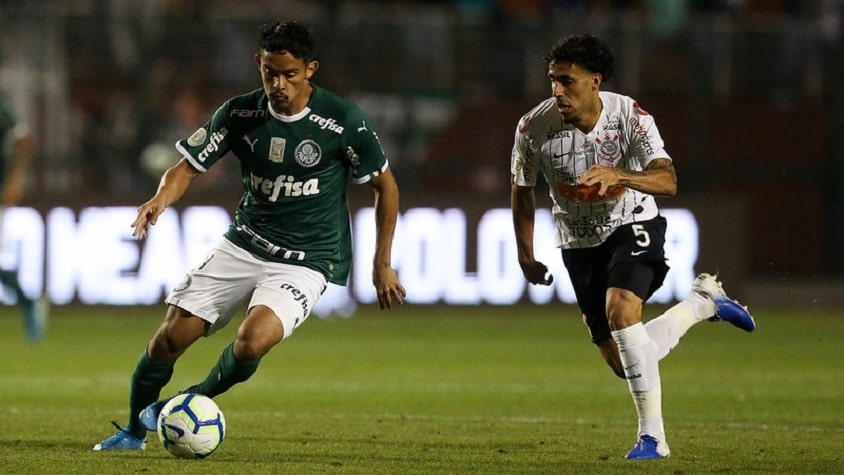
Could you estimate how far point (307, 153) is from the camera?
24.5ft

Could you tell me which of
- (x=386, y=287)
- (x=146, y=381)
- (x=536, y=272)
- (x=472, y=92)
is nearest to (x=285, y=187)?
(x=386, y=287)

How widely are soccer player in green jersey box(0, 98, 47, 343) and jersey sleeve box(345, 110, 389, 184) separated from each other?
273 inches

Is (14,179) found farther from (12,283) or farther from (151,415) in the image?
(151,415)

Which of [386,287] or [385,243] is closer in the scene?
[386,287]

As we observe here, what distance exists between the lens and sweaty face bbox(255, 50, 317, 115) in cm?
722

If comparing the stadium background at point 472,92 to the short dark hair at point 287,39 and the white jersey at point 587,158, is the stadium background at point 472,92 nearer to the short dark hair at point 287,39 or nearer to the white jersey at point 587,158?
the white jersey at point 587,158

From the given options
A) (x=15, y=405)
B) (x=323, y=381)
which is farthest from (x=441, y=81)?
(x=15, y=405)

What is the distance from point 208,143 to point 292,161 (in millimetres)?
428

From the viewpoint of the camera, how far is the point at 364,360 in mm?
13320

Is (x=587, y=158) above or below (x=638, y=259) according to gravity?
above

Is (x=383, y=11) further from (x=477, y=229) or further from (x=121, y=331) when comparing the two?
(x=121, y=331)

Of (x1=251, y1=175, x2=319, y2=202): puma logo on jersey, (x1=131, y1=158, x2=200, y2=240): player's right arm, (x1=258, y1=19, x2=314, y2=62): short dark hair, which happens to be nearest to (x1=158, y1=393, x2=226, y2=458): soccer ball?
(x1=131, y1=158, x2=200, y2=240): player's right arm

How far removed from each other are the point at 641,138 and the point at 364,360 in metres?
6.29

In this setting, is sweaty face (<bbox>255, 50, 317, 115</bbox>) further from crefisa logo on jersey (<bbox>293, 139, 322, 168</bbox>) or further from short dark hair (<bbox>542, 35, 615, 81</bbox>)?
short dark hair (<bbox>542, 35, 615, 81</bbox>)
